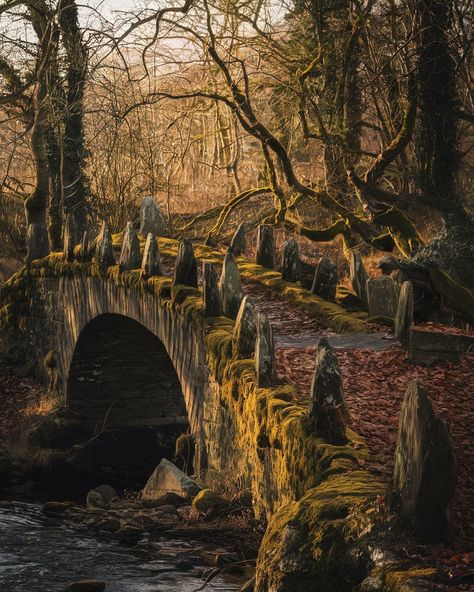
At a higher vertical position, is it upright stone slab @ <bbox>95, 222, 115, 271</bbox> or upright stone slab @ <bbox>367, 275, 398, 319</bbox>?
upright stone slab @ <bbox>95, 222, 115, 271</bbox>

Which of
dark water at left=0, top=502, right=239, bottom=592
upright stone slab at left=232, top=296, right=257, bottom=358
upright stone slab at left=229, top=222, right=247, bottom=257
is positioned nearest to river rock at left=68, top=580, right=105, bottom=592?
dark water at left=0, top=502, right=239, bottom=592

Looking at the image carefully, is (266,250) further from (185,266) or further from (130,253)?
(185,266)

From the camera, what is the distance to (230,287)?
1027cm

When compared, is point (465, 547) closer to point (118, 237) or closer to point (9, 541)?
point (9, 541)

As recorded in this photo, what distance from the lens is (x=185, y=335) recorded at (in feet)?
37.0

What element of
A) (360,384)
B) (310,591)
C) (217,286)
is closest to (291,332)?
(217,286)

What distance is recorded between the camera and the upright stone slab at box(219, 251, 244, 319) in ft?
33.2

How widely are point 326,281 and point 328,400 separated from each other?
5339 mm

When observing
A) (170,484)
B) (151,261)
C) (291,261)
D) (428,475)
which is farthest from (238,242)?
(428,475)

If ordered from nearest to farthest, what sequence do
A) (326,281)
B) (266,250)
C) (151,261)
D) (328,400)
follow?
(328,400) → (326,281) → (151,261) → (266,250)

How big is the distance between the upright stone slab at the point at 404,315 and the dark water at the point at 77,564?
268cm

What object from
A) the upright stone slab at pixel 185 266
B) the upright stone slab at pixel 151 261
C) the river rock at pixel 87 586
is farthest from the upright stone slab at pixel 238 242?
the river rock at pixel 87 586

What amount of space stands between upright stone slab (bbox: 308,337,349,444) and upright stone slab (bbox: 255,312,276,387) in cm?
130

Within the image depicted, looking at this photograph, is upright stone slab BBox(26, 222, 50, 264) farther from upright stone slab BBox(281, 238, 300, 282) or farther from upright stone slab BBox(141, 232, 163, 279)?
upright stone slab BBox(281, 238, 300, 282)
